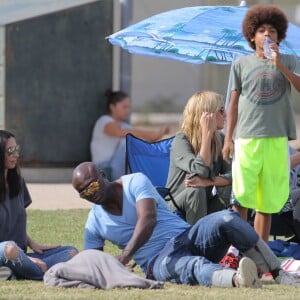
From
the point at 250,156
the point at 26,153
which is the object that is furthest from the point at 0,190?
the point at 26,153

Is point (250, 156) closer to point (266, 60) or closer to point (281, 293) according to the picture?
point (266, 60)

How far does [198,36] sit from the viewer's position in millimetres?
8180

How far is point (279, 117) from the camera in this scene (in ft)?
24.2

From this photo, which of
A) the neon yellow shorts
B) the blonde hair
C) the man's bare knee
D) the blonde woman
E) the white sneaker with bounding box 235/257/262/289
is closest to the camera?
the white sneaker with bounding box 235/257/262/289

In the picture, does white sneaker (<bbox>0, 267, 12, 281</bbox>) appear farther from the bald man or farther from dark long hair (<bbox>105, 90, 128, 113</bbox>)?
dark long hair (<bbox>105, 90, 128, 113</bbox>)

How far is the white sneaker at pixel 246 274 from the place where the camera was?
6.43 metres

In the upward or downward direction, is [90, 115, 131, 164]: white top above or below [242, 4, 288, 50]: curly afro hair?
below

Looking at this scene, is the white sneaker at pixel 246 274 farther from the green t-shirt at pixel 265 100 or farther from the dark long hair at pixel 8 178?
the dark long hair at pixel 8 178

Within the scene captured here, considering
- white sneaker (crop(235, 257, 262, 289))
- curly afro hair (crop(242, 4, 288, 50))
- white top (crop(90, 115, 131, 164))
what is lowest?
white top (crop(90, 115, 131, 164))

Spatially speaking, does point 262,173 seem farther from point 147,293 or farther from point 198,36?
point 147,293

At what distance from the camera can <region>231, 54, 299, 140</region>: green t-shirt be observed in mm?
7355

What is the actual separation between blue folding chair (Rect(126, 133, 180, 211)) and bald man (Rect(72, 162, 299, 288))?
155 centimetres

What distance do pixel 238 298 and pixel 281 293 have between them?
390mm

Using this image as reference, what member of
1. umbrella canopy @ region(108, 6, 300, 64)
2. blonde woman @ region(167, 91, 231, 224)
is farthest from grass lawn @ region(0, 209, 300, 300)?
umbrella canopy @ region(108, 6, 300, 64)
